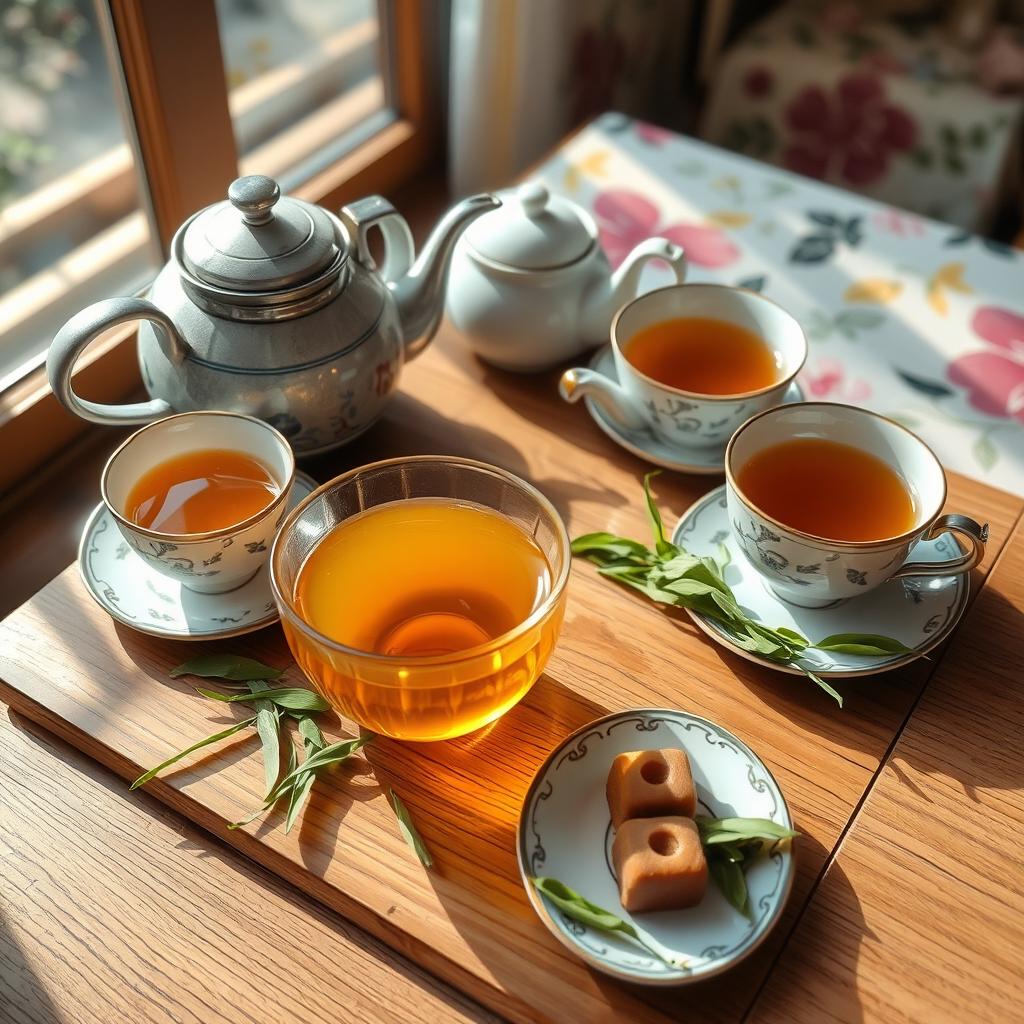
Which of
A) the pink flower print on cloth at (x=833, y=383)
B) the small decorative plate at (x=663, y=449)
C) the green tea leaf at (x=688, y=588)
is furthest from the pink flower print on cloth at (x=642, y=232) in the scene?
the green tea leaf at (x=688, y=588)

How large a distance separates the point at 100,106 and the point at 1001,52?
5.21 feet

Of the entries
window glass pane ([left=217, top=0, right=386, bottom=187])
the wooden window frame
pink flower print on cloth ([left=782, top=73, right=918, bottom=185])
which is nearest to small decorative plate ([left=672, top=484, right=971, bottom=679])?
the wooden window frame

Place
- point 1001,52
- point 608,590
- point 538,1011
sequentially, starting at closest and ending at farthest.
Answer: point 538,1011, point 608,590, point 1001,52

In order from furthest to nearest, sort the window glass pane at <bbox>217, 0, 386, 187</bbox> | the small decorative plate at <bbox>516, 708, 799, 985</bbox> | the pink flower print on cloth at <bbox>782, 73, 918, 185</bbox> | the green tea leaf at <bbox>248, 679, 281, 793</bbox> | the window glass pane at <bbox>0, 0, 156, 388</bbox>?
the pink flower print on cloth at <bbox>782, 73, 918, 185</bbox> < the window glass pane at <bbox>217, 0, 386, 187</bbox> < the window glass pane at <bbox>0, 0, 156, 388</bbox> < the green tea leaf at <bbox>248, 679, 281, 793</bbox> < the small decorative plate at <bbox>516, 708, 799, 985</bbox>

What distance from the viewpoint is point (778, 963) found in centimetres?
65

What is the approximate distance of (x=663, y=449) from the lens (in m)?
0.97

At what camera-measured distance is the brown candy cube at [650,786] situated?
2.22ft

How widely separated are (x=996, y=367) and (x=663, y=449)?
0.42m

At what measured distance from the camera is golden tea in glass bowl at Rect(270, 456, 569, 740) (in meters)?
0.69

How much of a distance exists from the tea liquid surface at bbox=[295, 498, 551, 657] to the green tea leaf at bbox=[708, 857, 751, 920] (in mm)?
205

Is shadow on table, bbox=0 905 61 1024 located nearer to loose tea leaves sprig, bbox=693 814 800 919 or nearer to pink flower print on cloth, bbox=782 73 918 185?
loose tea leaves sprig, bbox=693 814 800 919

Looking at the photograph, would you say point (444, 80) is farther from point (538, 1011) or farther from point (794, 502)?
point (538, 1011)

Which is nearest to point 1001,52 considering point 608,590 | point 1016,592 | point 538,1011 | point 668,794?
point 1016,592

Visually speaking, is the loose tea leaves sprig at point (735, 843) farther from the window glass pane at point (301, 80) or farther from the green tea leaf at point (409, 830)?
the window glass pane at point (301, 80)
